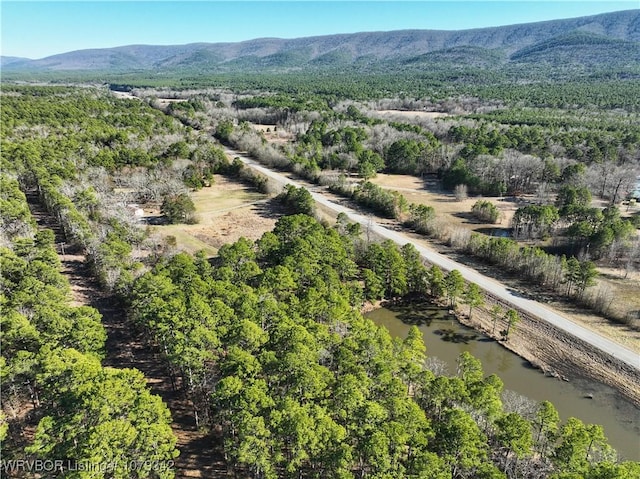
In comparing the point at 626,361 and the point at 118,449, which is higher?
the point at 118,449

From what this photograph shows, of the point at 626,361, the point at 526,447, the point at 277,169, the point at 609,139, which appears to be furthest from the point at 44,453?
the point at 609,139

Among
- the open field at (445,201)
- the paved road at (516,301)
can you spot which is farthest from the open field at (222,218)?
the open field at (445,201)

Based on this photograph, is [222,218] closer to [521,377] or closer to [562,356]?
[521,377]

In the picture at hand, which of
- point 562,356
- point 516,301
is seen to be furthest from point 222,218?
point 562,356

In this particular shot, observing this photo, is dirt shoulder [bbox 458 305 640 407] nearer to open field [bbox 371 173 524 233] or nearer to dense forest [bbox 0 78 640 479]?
dense forest [bbox 0 78 640 479]

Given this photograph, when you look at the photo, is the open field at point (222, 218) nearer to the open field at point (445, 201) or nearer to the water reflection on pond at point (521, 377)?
Answer: the water reflection on pond at point (521, 377)

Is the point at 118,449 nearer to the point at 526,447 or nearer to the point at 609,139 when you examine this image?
the point at 526,447

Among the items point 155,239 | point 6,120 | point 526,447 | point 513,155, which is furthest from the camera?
point 6,120
